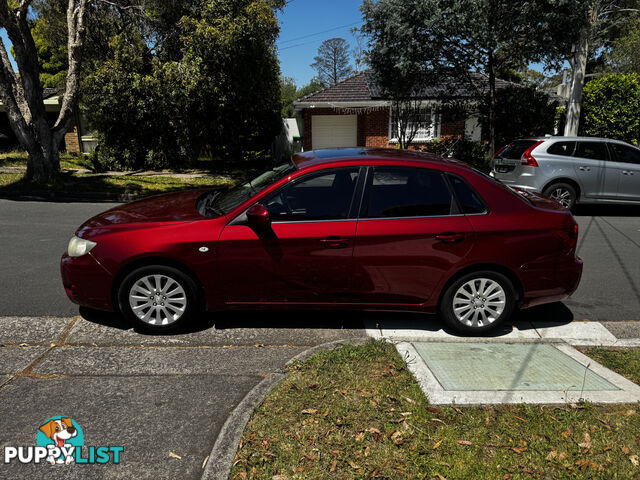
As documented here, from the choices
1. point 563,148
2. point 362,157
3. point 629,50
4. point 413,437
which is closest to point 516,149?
point 563,148

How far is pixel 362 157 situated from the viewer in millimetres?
4742

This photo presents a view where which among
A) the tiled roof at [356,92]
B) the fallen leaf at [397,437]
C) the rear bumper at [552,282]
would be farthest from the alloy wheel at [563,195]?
the tiled roof at [356,92]

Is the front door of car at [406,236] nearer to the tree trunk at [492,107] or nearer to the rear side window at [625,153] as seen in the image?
the rear side window at [625,153]

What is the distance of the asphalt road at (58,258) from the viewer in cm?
546

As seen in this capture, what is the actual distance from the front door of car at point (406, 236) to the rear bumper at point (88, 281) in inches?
89.7

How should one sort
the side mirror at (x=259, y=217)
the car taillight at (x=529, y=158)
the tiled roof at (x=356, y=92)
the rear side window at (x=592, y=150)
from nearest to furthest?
the side mirror at (x=259, y=217) < the car taillight at (x=529, y=158) < the rear side window at (x=592, y=150) < the tiled roof at (x=356, y=92)

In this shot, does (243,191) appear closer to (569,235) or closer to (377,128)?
(569,235)

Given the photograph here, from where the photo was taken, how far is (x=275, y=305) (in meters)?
4.62

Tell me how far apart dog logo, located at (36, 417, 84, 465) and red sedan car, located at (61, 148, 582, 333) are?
138 cm

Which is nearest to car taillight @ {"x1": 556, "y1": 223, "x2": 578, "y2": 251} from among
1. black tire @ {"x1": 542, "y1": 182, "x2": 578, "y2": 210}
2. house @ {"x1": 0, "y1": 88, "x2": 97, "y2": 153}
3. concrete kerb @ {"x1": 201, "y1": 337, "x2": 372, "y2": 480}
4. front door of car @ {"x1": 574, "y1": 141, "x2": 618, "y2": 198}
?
concrete kerb @ {"x1": 201, "y1": 337, "x2": 372, "y2": 480}

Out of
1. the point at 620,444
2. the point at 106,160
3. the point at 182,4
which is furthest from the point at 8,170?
the point at 620,444

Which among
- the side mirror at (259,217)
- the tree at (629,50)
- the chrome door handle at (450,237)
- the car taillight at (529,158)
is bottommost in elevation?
the chrome door handle at (450,237)

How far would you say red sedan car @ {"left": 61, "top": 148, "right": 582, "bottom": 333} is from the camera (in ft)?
14.5

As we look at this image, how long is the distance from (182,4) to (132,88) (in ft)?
11.3
